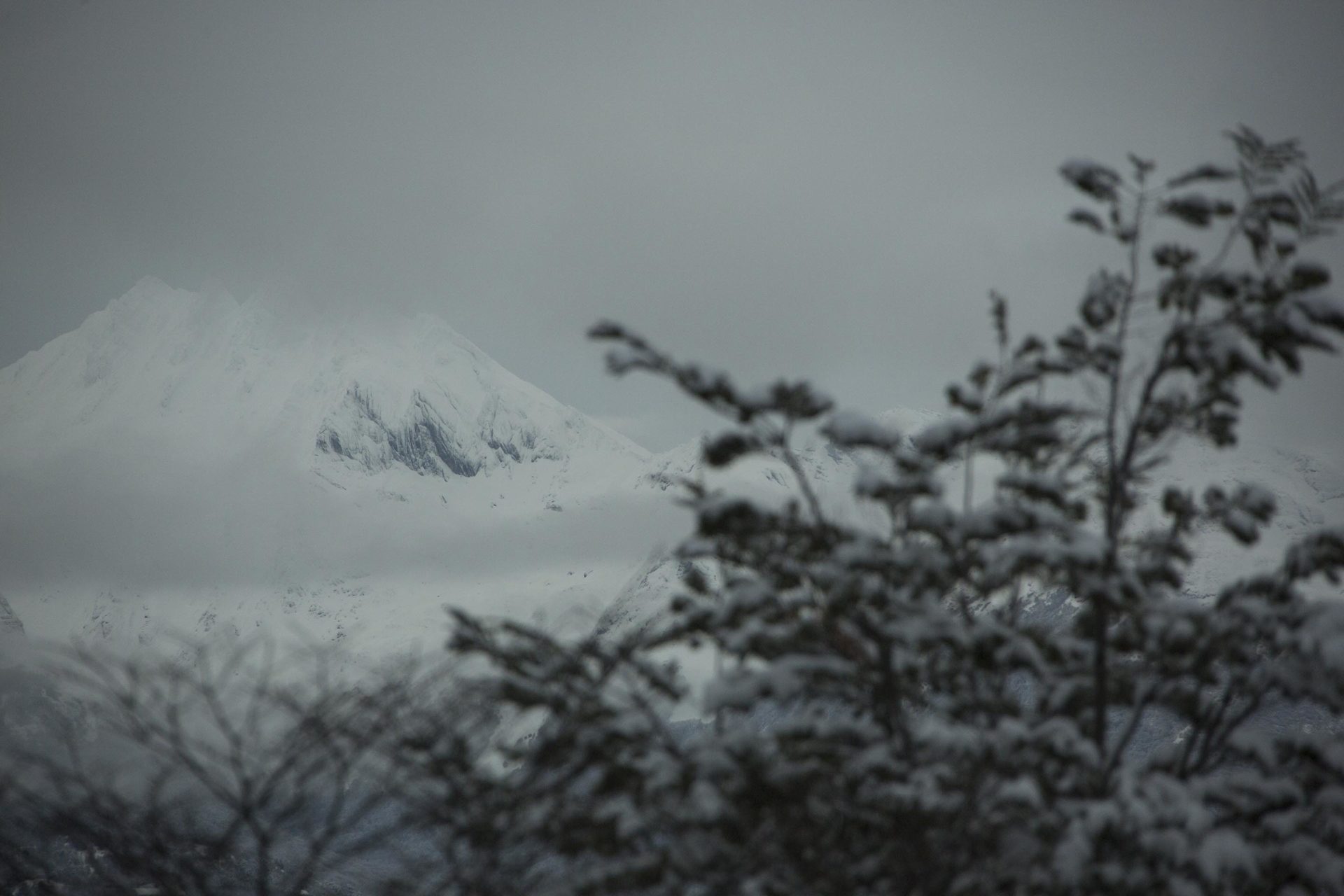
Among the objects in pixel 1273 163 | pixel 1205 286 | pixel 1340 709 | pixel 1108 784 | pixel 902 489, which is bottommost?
pixel 1108 784

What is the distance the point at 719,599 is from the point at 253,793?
11.6 ft

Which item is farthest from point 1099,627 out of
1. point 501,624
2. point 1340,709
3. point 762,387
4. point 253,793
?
point 253,793

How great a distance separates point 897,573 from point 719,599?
4.85 feet

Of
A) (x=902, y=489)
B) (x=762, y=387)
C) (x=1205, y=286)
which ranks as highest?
(x=1205, y=286)

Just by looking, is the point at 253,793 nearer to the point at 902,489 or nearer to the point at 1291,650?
the point at 902,489

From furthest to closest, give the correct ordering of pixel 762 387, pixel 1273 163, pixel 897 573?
1. pixel 1273 163
2. pixel 897 573
3. pixel 762 387

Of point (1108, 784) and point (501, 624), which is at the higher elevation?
point (501, 624)

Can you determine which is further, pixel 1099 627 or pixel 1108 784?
pixel 1099 627

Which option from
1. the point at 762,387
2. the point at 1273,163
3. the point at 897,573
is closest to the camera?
the point at 762,387

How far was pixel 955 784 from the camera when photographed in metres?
6.12

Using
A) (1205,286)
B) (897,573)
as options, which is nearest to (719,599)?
(897,573)

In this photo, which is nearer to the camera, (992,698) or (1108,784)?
(1108,784)

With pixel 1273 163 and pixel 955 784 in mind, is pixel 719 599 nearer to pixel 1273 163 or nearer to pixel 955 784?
pixel 955 784

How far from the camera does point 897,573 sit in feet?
21.0
